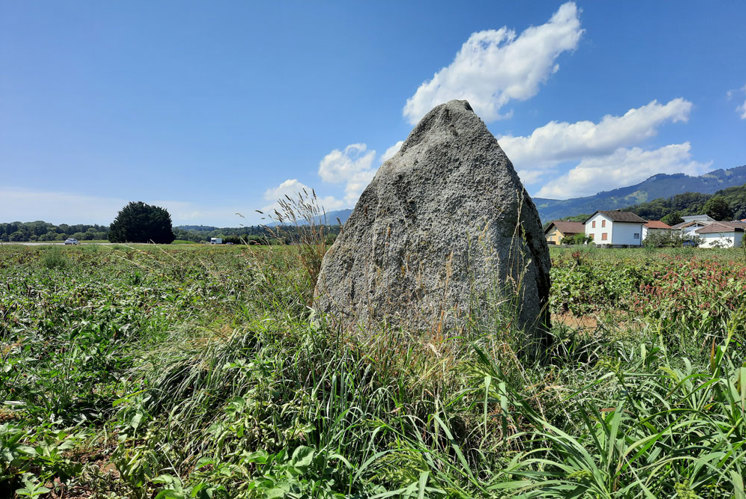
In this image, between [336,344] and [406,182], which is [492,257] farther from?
[336,344]

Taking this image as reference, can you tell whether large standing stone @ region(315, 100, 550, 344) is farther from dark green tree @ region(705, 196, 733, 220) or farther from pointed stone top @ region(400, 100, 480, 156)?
dark green tree @ region(705, 196, 733, 220)

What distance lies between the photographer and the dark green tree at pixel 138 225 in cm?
4888

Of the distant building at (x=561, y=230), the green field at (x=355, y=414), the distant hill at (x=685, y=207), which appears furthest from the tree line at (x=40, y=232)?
the distant hill at (x=685, y=207)

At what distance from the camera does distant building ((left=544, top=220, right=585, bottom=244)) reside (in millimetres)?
67312

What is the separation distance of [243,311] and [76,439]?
1198 millimetres

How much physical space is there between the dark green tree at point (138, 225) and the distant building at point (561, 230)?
6880cm

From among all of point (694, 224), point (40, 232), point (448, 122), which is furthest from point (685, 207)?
point (40, 232)

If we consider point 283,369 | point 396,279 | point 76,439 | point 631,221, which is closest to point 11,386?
point 76,439

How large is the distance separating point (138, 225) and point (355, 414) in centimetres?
5885

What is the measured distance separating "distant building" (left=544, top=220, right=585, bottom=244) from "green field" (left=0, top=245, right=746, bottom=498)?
71911 millimetres

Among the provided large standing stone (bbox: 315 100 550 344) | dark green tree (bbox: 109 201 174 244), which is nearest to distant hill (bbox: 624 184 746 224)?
large standing stone (bbox: 315 100 550 344)

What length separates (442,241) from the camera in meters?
2.83

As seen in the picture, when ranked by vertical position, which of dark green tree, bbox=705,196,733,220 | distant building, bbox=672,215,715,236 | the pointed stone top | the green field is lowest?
the green field

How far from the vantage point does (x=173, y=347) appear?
2488 mm
